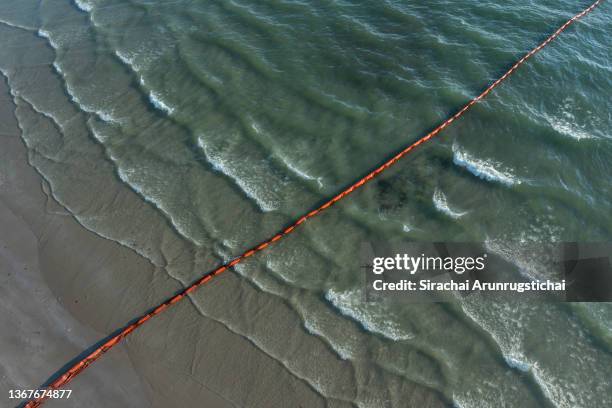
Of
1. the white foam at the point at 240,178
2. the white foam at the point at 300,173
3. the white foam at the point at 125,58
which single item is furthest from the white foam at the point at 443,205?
the white foam at the point at 125,58

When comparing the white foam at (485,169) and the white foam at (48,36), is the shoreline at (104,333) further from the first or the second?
the white foam at (48,36)

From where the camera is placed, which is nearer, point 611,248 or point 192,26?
point 611,248

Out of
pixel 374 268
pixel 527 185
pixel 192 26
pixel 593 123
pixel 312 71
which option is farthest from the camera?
pixel 192 26

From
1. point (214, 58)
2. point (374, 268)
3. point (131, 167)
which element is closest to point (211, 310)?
point (374, 268)

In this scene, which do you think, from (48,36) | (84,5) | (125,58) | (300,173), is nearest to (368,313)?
(300,173)

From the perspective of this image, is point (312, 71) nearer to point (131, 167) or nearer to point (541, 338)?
point (131, 167)

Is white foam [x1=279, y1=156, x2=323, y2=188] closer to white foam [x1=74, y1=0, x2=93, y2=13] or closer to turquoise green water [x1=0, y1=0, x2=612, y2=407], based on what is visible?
turquoise green water [x1=0, y1=0, x2=612, y2=407]

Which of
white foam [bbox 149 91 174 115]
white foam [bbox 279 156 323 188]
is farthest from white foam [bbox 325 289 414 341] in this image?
white foam [bbox 149 91 174 115]
